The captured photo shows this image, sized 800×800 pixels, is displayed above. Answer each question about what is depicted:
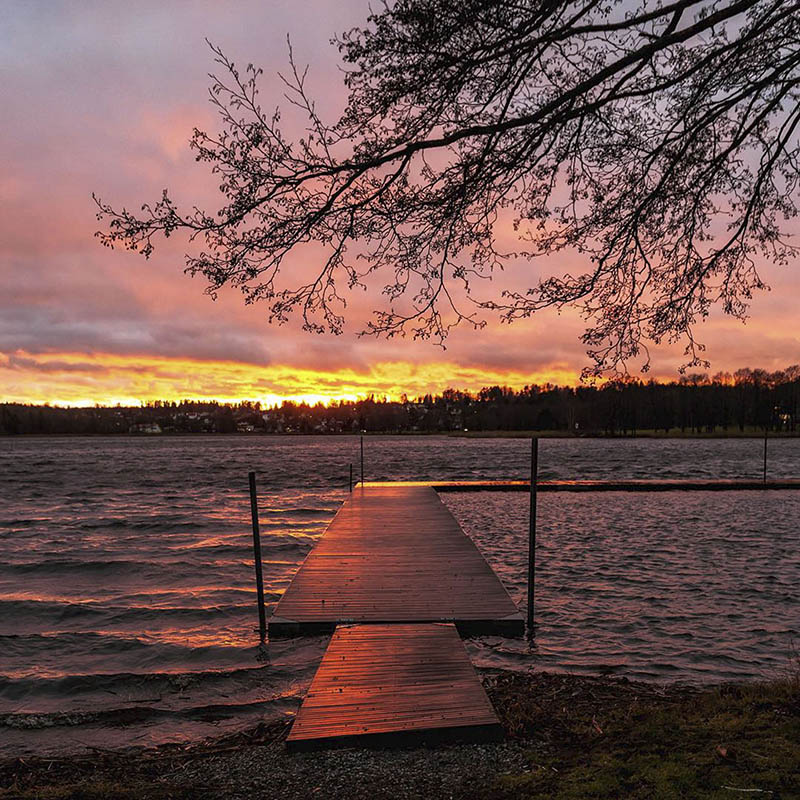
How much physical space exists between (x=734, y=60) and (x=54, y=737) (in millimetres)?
9017

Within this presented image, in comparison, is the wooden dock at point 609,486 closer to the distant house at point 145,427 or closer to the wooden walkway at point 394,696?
the wooden walkway at point 394,696

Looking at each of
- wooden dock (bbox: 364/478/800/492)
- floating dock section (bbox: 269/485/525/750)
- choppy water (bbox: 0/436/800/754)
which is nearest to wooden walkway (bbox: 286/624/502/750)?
floating dock section (bbox: 269/485/525/750)

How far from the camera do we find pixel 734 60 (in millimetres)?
5594

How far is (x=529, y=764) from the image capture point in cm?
400

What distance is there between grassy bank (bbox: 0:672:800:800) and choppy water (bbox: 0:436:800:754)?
121 cm

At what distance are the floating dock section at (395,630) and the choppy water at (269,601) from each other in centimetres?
85

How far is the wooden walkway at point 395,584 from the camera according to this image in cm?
661

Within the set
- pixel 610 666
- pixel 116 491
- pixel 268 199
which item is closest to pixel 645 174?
pixel 268 199

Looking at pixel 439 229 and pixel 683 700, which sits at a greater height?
pixel 439 229

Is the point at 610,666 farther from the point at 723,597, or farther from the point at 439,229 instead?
the point at 439,229

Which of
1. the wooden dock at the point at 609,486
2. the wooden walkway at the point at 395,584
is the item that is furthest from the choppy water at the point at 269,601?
the wooden dock at the point at 609,486

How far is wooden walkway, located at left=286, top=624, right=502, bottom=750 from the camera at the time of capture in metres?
4.16

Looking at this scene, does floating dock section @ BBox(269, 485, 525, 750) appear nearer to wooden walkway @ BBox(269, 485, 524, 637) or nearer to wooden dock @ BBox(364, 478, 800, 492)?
wooden walkway @ BBox(269, 485, 524, 637)

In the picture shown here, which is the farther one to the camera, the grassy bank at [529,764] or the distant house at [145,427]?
the distant house at [145,427]
